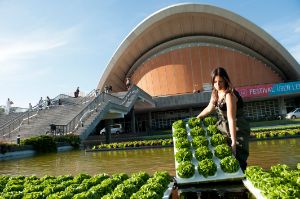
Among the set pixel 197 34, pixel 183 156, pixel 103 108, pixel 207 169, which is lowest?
pixel 207 169

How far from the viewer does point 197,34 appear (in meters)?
47.0

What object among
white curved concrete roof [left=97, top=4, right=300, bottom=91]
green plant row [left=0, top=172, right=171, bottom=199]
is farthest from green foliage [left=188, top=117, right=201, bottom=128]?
white curved concrete roof [left=97, top=4, right=300, bottom=91]

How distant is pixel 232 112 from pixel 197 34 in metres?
42.8

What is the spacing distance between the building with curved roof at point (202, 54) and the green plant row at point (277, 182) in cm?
3585

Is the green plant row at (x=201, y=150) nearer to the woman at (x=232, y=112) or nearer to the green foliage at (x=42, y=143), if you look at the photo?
the woman at (x=232, y=112)

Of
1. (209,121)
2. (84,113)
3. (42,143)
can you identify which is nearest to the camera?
(209,121)

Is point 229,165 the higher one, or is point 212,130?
point 212,130

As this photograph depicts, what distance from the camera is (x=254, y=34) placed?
42688 mm

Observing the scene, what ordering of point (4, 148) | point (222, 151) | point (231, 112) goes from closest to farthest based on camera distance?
point (231, 112)
point (222, 151)
point (4, 148)

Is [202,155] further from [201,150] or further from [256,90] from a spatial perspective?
[256,90]

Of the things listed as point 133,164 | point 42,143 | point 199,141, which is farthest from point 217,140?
point 42,143

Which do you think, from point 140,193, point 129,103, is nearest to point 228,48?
point 129,103

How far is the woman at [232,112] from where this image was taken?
546 centimetres

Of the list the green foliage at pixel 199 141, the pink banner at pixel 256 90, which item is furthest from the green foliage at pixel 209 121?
the pink banner at pixel 256 90
